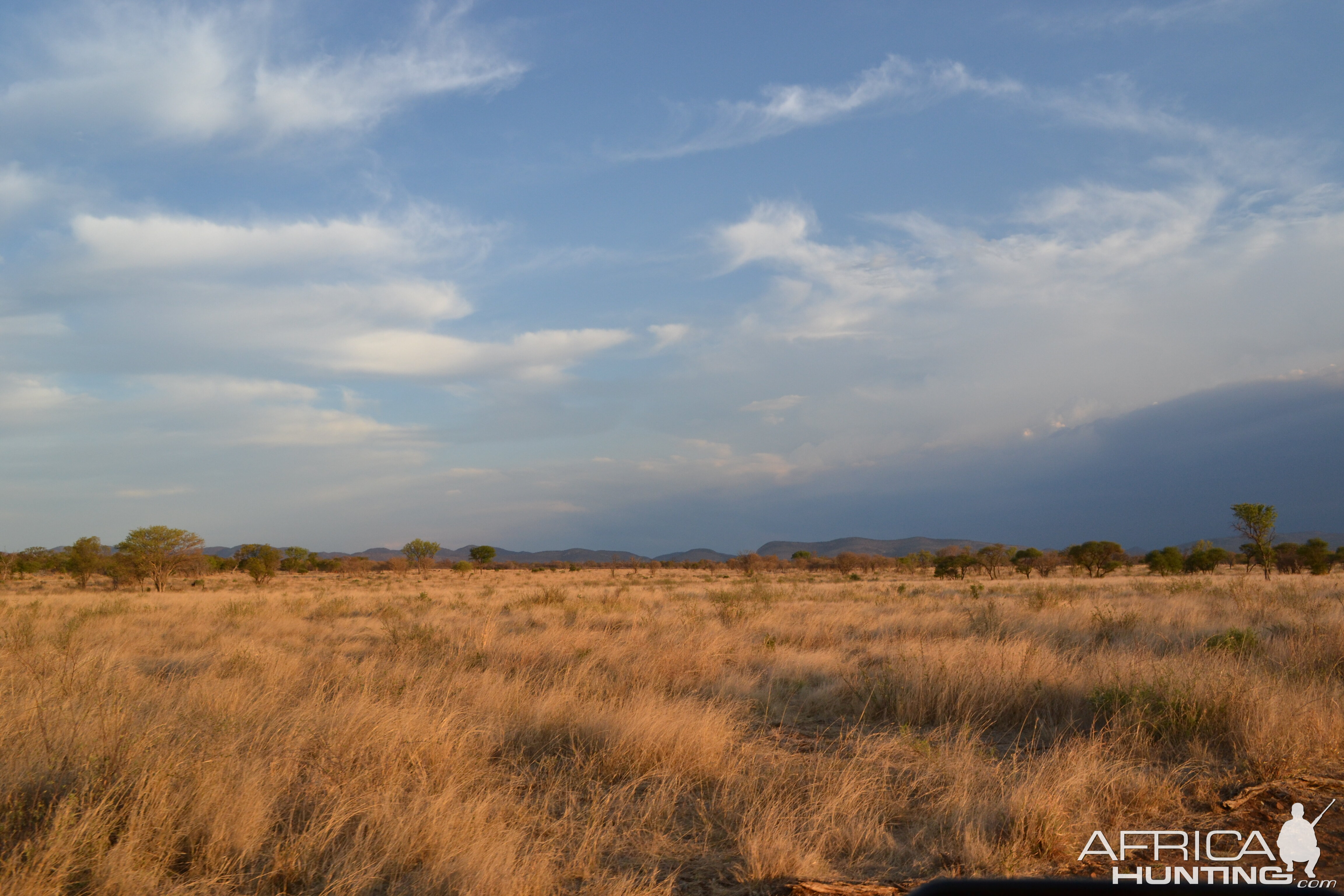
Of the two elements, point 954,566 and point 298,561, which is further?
point 298,561

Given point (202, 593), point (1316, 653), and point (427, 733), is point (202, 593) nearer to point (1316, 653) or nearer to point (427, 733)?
point (427, 733)

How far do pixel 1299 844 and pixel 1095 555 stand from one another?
181 feet

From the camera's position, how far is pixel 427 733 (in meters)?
5.75

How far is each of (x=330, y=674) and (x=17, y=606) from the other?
760 inches

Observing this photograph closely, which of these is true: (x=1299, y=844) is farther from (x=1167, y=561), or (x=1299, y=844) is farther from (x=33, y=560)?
(x=33, y=560)

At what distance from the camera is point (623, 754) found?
5867 millimetres

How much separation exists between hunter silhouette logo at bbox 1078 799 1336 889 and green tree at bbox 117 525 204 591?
4773 cm

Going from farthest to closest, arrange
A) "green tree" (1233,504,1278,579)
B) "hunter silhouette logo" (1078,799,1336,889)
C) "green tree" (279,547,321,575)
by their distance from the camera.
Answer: "green tree" (279,547,321,575) < "green tree" (1233,504,1278,579) < "hunter silhouette logo" (1078,799,1336,889)

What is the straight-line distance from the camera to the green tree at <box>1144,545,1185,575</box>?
5033cm

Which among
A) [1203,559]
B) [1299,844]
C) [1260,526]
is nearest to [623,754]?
[1299,844]

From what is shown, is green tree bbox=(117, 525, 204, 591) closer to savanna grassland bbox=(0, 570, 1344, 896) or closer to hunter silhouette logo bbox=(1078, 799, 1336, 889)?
savanna grassland bbox=(0, 570, 1344, 896)

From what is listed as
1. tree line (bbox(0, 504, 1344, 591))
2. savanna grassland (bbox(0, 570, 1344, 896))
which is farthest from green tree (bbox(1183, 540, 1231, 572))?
savanna grassland (bbox(0, 570, 1344, 896))

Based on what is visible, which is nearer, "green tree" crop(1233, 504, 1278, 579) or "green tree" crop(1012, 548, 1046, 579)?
"green tree" crop(1233, 504, 1278, 579)

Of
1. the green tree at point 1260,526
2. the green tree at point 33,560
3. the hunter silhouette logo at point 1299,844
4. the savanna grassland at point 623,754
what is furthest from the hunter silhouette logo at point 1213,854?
the green tree at point 33,560
